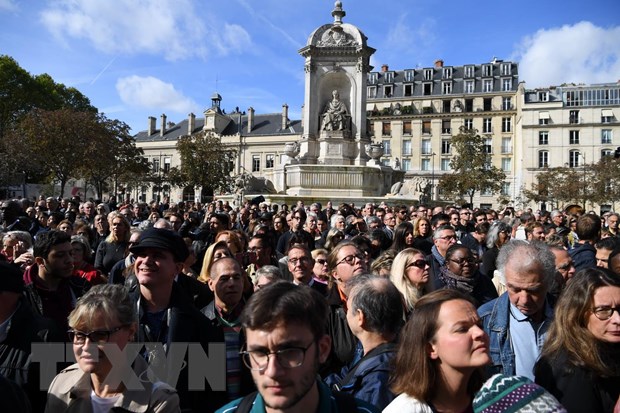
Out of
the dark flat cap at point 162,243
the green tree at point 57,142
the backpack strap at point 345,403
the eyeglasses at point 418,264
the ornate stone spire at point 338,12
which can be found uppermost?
the ornate stone spire at point 338,12

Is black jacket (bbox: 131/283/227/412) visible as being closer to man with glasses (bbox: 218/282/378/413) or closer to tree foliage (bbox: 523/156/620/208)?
man with glasses (bbox: 218/282/378/413)

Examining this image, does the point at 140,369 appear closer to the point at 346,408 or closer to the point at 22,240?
the point at 346,408

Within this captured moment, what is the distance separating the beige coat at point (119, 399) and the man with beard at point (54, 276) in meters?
1.79

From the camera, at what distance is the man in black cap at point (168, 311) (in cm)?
341

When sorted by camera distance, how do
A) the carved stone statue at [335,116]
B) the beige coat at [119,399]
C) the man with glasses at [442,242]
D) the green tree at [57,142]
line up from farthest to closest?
the green tree at [57,142] < the carved stone statue at [335,116] < the man with glasses at [442,242] < the beige coat at [119,399]

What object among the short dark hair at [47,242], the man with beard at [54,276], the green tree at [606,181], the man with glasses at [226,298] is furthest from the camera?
the green tree at [606,181]

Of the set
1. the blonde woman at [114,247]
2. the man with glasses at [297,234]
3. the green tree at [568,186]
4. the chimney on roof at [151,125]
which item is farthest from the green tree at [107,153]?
the chimney on roof at [151,125]

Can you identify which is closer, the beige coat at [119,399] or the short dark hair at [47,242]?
the beige coat at [119,399]

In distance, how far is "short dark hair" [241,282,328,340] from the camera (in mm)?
2250

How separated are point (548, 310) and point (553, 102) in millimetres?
74663

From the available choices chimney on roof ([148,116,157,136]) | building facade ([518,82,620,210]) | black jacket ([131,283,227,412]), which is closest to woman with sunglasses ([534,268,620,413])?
black jacket ([131,283,227,412])

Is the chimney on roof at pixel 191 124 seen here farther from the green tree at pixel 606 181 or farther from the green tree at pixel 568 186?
the green tree at pixel 606 181

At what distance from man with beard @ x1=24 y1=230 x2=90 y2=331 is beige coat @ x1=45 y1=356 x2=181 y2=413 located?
5.88ft

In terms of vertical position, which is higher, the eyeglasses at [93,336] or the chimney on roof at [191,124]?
the chimney on roof at [191,124]
